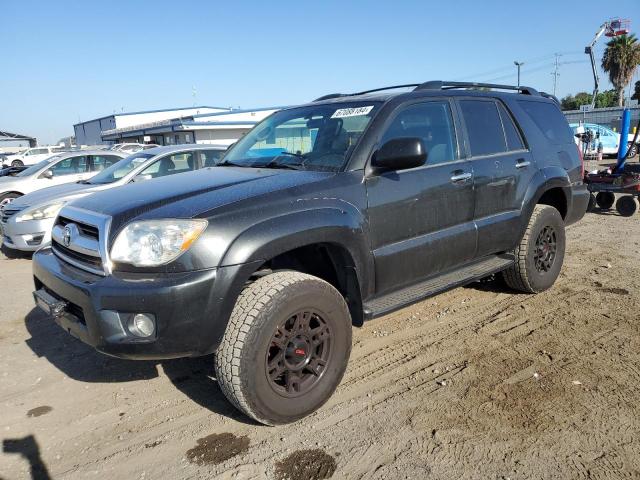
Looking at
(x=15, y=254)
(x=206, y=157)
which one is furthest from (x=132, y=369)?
(x=15, y=254)

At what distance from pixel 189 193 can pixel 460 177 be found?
2.09 metres

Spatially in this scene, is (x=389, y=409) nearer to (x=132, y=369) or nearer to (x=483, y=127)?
(x=132, y=369)

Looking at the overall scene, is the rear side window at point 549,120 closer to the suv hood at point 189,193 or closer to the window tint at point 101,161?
the suv hood at point 189,193

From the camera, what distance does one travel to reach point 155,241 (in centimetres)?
263

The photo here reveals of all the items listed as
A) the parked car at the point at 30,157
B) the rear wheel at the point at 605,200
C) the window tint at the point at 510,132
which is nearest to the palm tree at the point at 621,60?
the rear wheel at the point at 605,200

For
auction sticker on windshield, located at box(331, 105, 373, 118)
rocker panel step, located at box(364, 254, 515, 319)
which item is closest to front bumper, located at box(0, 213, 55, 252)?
auction sticker on windshield, located at box(331, 105, 373, 118)

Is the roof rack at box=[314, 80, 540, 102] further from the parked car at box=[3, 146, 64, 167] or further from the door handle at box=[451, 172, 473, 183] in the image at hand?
the parked car at box=[3, 146, 64, 167]

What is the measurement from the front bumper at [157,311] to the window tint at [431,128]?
1.80 m

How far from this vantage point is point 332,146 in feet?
11.5

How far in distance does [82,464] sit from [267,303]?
51.5 inches

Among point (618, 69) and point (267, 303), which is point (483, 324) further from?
point (618, 69)

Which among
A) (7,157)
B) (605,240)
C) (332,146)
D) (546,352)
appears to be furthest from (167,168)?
(7,157)

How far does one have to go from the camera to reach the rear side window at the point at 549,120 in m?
4.89

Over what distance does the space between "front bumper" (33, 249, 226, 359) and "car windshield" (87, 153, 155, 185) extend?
5.31m
